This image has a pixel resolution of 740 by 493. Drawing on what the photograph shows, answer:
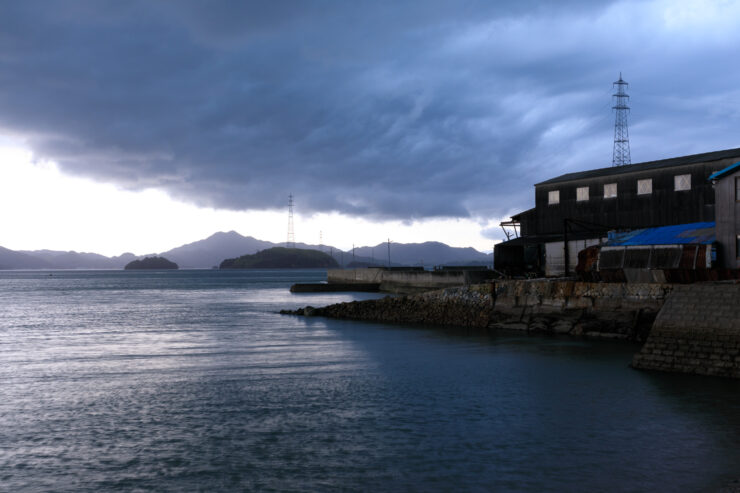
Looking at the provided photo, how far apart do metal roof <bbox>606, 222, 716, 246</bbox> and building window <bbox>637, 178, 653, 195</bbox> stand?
10747mm

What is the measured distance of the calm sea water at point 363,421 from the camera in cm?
1268

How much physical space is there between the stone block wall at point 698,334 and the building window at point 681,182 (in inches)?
1033

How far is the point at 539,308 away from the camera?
124ft

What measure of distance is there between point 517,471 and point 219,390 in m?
11.9

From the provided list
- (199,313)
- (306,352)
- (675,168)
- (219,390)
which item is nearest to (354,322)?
(306,352)

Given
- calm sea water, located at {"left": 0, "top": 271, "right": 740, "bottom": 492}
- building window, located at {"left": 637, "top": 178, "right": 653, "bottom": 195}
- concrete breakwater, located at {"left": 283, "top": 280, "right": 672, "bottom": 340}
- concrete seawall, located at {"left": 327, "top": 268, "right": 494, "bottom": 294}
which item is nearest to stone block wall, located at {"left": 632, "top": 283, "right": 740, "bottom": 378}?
calm sea water, located at {"left": 0, "top": 271, "right": 740, "bottom": 492}

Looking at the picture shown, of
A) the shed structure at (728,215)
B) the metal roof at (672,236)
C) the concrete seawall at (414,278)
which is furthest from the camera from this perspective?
the concrete seawall at (414,278)

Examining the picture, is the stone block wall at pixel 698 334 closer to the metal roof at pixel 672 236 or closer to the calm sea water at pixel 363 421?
the calm sea water at pixel 363 421

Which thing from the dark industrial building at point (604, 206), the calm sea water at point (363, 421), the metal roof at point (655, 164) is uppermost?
the metal roof at point (655, 164)

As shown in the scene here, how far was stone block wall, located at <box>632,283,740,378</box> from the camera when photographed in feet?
69.8

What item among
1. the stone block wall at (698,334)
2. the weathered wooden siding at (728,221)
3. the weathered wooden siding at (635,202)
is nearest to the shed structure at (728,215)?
the weathered wooden siding at (728,221)

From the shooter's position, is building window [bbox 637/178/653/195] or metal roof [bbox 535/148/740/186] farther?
building window [bbox 637/178/653/195]

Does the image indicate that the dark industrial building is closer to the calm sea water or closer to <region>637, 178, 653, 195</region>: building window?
<region>637, 178, 653, 195</region>: building window

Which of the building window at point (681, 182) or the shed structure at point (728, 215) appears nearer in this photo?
the shed structure at point (728, 215)
